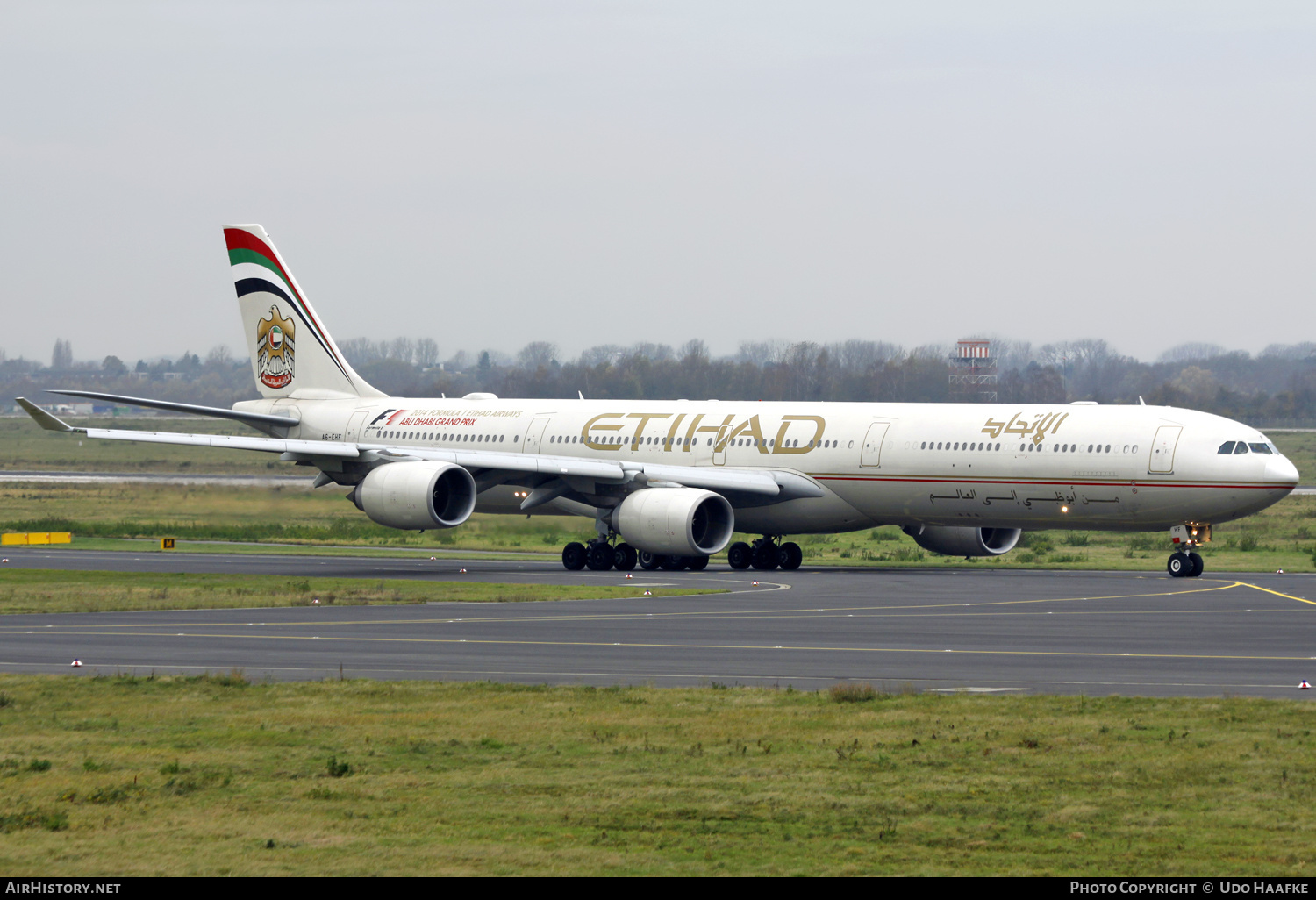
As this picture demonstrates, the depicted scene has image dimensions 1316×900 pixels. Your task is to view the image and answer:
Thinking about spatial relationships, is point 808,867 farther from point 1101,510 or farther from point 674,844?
point 1101,510

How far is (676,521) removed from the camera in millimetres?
42344

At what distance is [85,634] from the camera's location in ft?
88.8

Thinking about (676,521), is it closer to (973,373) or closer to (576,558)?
(576,558)

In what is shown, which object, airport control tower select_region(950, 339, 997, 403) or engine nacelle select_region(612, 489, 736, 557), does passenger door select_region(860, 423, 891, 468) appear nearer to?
engine nacelle select_region(612, 489, 736, 557)

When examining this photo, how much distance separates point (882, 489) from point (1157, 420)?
702 centimetres

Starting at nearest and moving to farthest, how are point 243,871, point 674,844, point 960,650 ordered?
point 243,871, point 674,844, point 960,650

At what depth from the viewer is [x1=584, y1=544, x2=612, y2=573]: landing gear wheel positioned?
45.4 m

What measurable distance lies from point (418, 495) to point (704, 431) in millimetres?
8637

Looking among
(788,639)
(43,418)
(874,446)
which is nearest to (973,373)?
(874,446)

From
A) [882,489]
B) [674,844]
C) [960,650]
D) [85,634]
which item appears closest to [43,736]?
[674,844]

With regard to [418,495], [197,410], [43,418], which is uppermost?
[197,410]

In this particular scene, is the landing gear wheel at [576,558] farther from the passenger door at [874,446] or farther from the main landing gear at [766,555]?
the passenger door at [874,446]

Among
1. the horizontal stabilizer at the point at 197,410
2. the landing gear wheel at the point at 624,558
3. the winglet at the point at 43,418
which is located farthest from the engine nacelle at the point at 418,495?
the winglet at the point at 43,418

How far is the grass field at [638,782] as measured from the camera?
11.8 metres
